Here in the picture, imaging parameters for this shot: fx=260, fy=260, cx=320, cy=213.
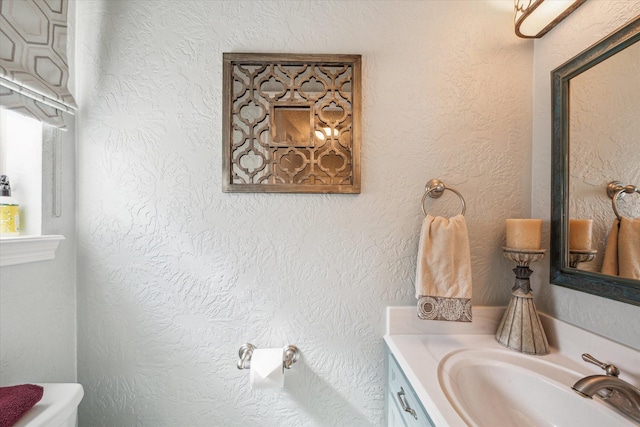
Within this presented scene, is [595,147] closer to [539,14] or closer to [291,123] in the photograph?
[539,14]

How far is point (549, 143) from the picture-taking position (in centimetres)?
102

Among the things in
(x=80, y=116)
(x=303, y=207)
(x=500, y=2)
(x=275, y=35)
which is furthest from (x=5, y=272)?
(x=500, y=2)

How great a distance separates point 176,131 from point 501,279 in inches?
58.4

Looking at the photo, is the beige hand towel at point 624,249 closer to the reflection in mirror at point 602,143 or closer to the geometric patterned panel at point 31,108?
the reflection in mirror at point 602,143

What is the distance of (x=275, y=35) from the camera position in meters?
1.06

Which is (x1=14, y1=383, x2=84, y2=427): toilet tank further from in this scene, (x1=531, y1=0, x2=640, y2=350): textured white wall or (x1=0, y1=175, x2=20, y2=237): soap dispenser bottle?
(x1=531, y1=0, x2=640, y2=350): textured white wall

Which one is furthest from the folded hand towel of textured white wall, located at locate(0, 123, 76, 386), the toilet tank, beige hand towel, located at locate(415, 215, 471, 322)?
beige hand towel, located at locate(415, 215, 471, 322)

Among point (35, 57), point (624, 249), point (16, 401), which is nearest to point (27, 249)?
point (16, 401)

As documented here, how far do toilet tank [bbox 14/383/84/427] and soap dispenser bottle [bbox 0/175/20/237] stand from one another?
520 millimetres

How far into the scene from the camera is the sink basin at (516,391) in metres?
0.69

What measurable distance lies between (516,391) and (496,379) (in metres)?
0.05

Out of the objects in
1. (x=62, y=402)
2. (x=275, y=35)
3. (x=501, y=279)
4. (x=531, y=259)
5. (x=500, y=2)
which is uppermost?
(x=500, y=2)

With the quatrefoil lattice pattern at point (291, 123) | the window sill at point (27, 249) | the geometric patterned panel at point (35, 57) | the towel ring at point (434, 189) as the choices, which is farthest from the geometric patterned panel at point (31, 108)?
the towel ring at point (434, 189)

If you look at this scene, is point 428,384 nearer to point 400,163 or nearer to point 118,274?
point 400,163
